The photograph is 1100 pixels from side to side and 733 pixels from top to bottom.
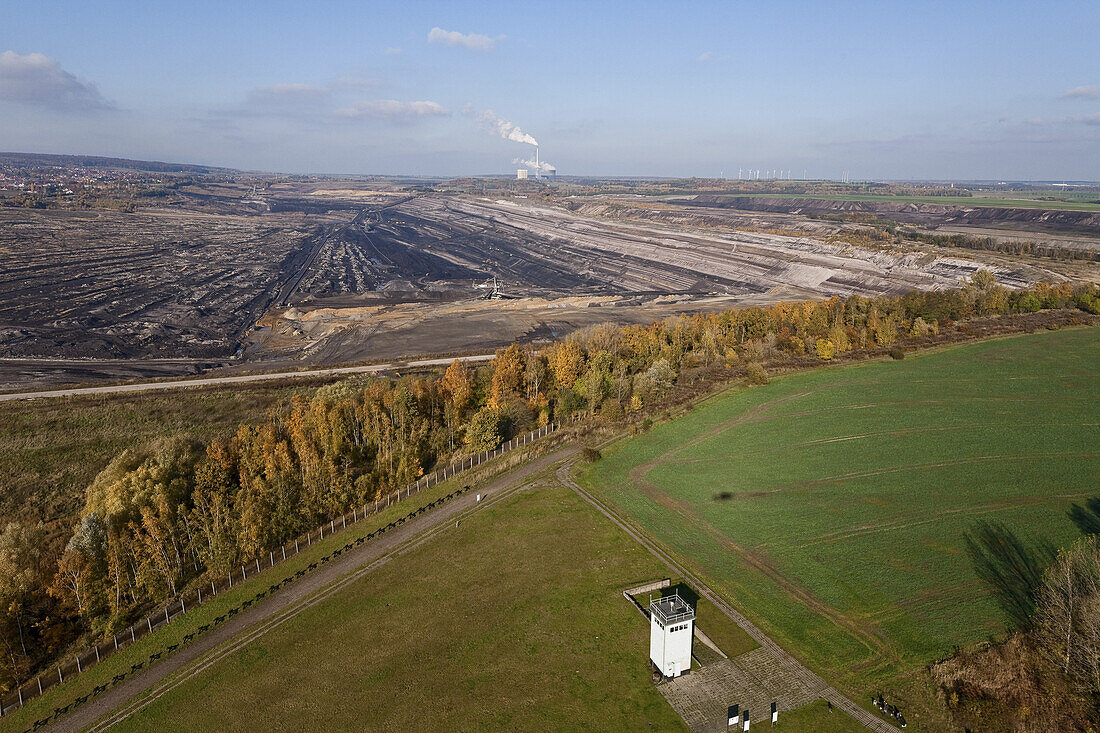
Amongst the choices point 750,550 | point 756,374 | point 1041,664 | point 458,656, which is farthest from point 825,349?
point 458,656

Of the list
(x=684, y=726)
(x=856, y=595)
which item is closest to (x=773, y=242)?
(x=856, y=595)

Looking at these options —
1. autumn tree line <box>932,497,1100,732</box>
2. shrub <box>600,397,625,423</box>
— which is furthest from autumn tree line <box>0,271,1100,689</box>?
autumn tree line <box>932,497,1100,732</box>

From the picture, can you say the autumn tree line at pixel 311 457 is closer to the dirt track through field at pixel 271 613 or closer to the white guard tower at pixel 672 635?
the dirt track through field at pixel 271 613

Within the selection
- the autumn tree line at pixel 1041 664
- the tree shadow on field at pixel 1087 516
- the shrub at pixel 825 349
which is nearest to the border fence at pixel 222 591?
the autumn tree line at pixel 1041 664

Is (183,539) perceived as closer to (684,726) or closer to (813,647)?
(684,726)

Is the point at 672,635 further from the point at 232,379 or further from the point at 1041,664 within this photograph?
the point at 232,379
